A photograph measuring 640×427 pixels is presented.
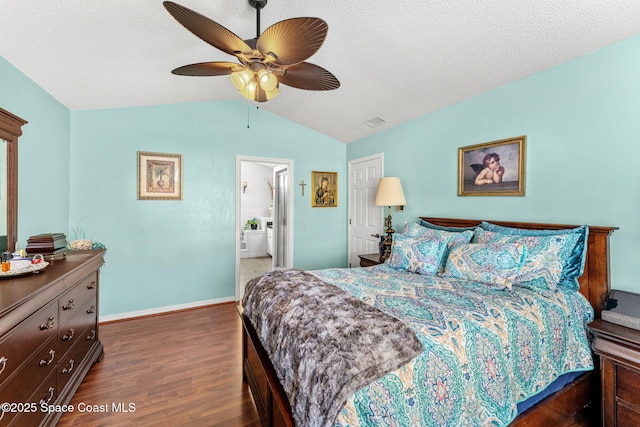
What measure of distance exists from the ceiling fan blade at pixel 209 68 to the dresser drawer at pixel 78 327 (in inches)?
69.4

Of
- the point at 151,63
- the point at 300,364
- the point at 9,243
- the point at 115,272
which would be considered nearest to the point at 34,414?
the point at 9,243

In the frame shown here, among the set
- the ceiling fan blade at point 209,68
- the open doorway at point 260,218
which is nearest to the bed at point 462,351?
the ceiling fan blade at point 209,68

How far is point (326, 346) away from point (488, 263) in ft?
4.60

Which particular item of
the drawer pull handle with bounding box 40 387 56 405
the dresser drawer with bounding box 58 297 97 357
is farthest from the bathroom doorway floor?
the drawer pull handle with bounding box 40 387 56 405

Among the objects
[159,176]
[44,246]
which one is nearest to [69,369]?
[44,246]

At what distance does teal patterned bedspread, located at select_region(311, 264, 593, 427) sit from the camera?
105 centimetres

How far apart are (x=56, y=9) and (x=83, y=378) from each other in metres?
2.52

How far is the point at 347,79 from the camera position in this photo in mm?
2758

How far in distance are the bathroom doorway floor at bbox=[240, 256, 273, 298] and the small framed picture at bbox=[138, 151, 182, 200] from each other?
2.19 metres

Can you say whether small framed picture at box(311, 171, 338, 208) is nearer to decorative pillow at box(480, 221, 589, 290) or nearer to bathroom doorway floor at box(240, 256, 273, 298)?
bathroom doorway floor at box(240, 256, 273, 298)

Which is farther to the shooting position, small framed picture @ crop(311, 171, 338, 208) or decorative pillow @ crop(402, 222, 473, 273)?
small framed picture @ crop(311, 171, 338, 208)

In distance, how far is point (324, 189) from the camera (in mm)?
4602

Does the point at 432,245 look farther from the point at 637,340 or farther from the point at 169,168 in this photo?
the point at 169,168

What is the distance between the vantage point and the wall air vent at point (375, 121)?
3567mm
